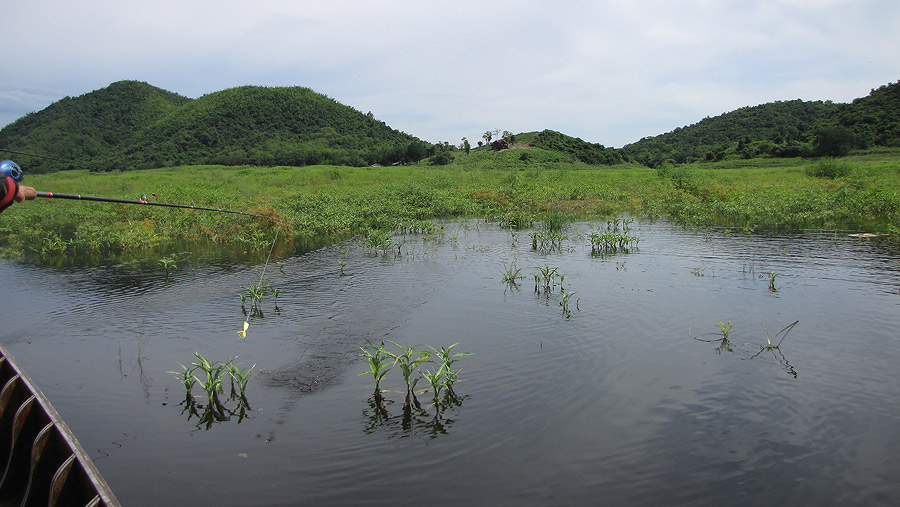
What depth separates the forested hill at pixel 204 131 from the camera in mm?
62031

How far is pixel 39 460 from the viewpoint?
432 cm

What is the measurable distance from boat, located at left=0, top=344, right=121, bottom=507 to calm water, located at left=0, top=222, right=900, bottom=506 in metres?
0.78

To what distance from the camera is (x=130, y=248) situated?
17.2 metres

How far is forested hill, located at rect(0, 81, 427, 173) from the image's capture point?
6203 cm

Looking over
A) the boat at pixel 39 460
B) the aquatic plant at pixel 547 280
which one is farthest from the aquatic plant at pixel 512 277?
the boat at pixel 39 460

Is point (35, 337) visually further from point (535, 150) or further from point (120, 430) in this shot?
point (535, 150)

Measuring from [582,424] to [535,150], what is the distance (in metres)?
54.4

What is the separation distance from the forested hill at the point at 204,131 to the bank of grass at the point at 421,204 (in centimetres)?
2483

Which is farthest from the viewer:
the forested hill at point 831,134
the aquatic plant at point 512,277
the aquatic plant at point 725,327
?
the forested hill at point 831,134

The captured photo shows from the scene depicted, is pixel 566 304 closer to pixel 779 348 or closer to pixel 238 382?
pixel 779 348

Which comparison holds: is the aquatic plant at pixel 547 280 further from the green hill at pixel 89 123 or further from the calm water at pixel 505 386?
the green hill at pixel 89 123

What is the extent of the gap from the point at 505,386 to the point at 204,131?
7497 cm

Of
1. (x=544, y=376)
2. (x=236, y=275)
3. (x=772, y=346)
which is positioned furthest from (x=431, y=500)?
(x=236, y=275)

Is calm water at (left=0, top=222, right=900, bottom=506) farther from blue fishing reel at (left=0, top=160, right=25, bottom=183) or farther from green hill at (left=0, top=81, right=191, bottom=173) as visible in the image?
green hill at (left=0, top=81, right=191, bottom=173)
